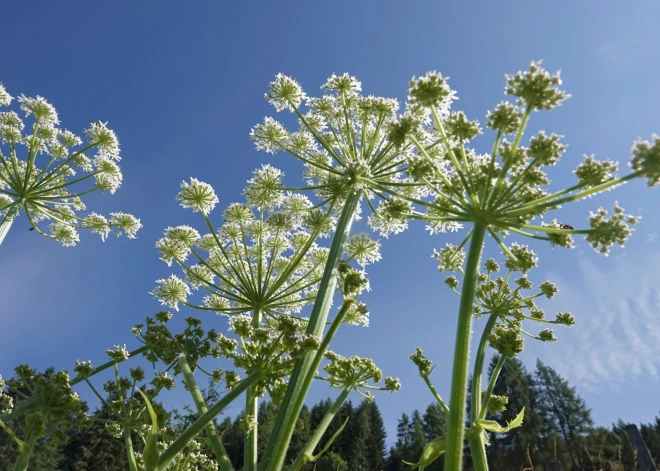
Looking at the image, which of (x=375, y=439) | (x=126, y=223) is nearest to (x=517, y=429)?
(x=375, y=439)

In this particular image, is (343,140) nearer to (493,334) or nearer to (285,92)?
(285,92)

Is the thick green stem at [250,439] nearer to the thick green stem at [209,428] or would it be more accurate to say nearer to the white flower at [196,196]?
the thick green stem at [209,428]

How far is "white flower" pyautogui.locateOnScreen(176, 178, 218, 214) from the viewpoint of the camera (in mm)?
8547

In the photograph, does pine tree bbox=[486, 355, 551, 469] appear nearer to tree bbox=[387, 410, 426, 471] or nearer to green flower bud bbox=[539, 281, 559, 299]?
tree bbox=[387, 410, 426, 471]

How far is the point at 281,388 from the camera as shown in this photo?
4184mm

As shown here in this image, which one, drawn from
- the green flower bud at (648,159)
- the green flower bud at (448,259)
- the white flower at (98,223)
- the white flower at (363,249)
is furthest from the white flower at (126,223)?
the green flower bud at (648,159)

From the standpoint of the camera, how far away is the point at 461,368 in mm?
2701

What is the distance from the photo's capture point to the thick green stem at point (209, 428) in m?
3.88

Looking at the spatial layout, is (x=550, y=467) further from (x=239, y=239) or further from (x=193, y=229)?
(x=193, y=229)

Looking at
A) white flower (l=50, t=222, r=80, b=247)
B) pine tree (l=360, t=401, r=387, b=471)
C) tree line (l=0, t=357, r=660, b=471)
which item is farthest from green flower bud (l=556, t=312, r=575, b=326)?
pine tree (l=360, t=401, r=387, b=471)

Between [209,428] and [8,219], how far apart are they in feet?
28.5

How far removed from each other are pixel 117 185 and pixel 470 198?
11964mm

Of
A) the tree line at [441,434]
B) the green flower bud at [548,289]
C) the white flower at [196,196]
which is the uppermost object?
the tree line at [441,434]

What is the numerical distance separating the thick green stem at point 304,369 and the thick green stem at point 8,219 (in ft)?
25.3
